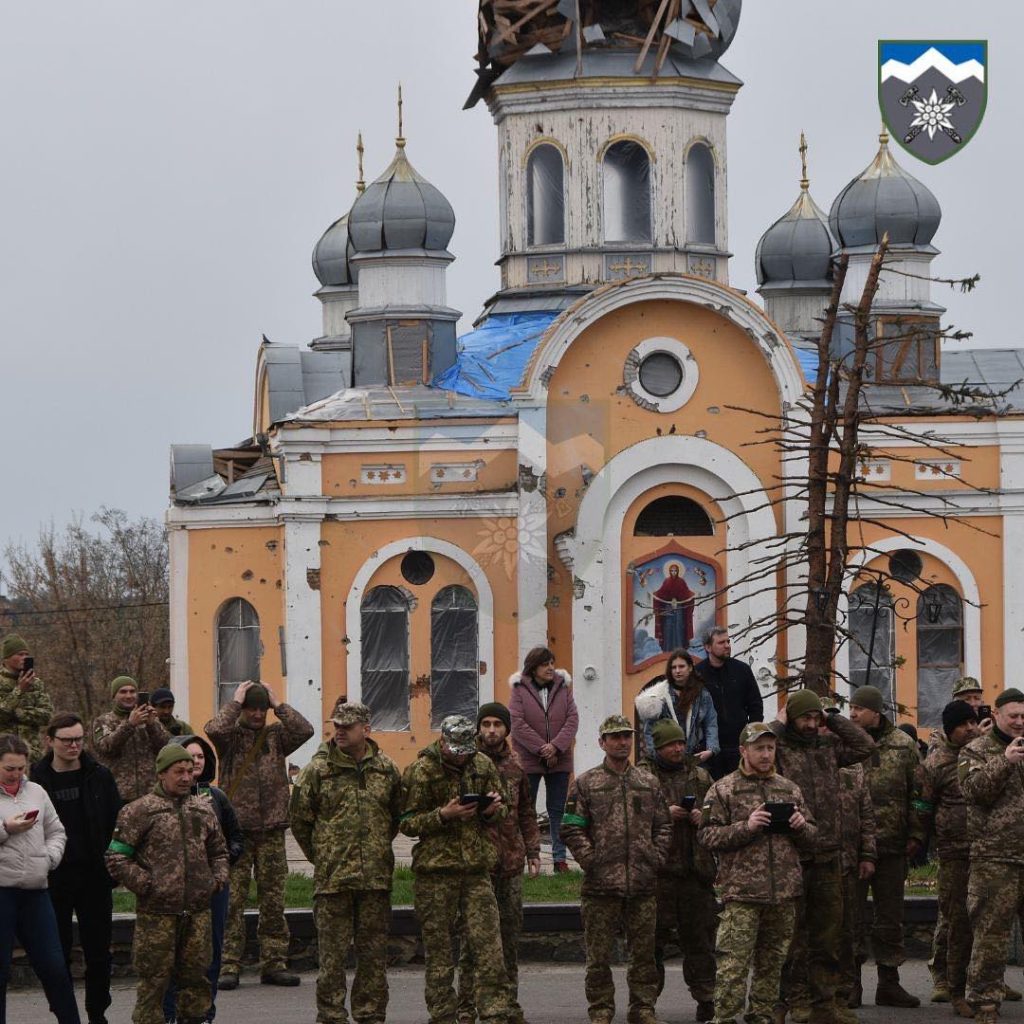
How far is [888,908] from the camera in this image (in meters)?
→ 17.2

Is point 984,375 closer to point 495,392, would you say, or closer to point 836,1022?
point 495,392

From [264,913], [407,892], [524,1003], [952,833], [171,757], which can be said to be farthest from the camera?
[407,892]

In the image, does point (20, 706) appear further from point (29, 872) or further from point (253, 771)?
point (29, 872)

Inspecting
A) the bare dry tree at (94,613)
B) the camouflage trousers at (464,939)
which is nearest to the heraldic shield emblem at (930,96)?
the camouflage trousers at (464,939)

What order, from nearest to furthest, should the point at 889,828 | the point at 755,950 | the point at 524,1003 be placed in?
the point at 755,950, the point at 889,828, the point at 524,1003

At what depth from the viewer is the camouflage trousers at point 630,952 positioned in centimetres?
1605

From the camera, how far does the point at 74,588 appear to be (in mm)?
60156

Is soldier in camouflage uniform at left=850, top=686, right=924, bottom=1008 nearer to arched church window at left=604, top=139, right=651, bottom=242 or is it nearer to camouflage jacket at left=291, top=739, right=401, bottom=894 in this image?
camouflage jacket at left=291, top=739, right=401, bottom=894

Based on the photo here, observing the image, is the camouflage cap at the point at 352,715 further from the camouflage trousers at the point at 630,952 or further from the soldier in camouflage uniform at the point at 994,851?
the soldier in camouflage uniform at the point at 994,851

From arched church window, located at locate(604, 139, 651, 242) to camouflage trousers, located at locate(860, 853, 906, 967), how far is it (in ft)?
57.3

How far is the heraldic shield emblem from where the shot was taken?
24.9 meters

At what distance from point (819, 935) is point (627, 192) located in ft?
61.9

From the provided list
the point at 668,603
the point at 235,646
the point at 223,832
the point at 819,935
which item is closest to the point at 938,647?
the point at 668,603

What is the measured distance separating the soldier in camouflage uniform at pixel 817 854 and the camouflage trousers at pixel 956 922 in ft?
2.71
